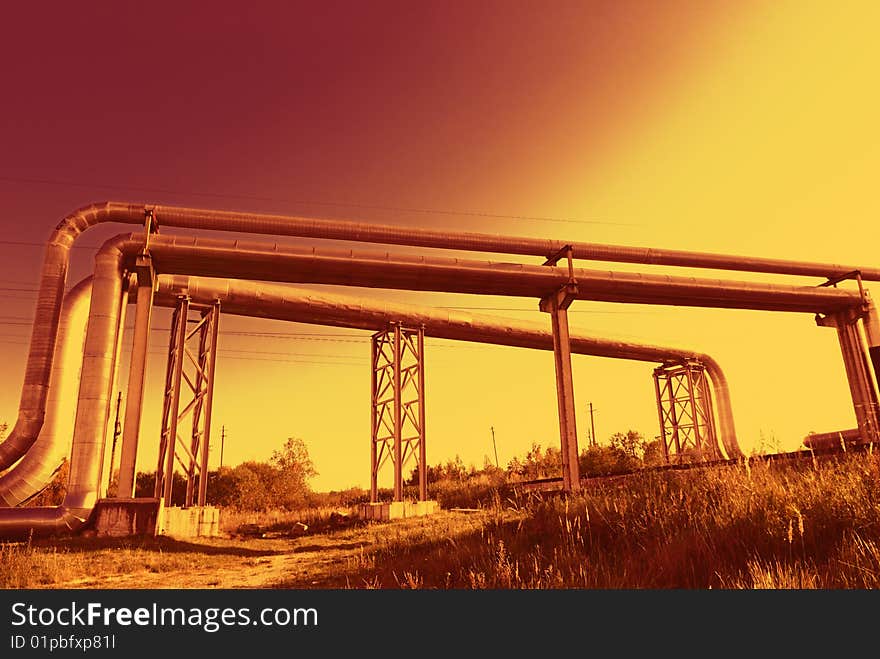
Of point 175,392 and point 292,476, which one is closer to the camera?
point 175,392

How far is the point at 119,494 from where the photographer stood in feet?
42.9

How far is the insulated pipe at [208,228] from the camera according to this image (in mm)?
13172

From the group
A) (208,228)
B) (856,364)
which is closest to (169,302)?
(208,228)

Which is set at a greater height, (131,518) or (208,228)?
(208,228)

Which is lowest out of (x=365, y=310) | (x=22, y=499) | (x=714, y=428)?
(x=22, y=499)

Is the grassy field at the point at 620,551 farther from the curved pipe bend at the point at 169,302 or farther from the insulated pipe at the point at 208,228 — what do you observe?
the insulated pipe at the point at 208,228

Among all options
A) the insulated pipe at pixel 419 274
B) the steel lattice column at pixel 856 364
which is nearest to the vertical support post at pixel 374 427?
the insulated pipe at pixel 419 274

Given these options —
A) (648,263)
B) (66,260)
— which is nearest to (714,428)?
(648,263)

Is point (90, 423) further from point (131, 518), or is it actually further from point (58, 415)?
point (131, 518)

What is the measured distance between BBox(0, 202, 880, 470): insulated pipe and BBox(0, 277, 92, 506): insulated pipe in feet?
1.25

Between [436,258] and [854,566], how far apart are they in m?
12.3

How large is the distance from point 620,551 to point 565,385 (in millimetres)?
9718

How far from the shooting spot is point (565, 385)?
1566cm

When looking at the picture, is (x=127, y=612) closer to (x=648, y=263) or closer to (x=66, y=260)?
(x=66, y=260)
